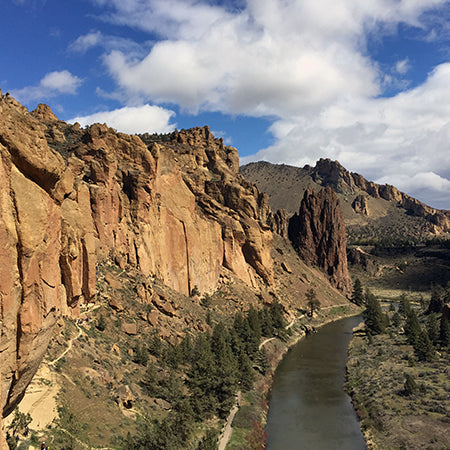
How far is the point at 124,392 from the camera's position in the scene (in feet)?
102

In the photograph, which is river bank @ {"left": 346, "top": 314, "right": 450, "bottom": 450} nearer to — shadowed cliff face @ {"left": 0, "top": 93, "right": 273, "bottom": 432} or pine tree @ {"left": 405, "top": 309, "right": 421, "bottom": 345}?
pine tree @ {"left": 405, "top": 309, "right": 421, "bottom": 345}

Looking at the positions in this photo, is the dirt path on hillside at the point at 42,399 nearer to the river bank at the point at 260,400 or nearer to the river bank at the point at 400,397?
the river bank at the point at 260,400

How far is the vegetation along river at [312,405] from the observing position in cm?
3853

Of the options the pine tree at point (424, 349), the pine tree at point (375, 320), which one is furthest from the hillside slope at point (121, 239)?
the pine tree at point (424, 349)

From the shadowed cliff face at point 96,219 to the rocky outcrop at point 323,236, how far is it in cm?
1861

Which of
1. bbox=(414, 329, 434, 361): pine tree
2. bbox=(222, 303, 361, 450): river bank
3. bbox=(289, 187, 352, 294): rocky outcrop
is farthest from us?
bbox=(289, 187, 352, 294): rocky outcrop

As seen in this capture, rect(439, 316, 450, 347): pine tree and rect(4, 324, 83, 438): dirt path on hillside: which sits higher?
rect(4, 324, 83, 438): dirt path on hillside

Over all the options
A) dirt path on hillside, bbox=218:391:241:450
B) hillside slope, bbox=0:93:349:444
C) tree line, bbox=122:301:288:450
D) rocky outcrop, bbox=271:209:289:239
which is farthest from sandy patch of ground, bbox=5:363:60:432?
rocky outcrop, bbox=271:209:289:239

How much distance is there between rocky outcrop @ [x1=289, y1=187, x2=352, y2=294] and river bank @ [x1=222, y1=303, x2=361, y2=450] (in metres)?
46.3

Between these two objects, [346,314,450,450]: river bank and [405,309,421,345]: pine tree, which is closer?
[346,314,450,450]: river bank

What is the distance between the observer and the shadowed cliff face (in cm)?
1498

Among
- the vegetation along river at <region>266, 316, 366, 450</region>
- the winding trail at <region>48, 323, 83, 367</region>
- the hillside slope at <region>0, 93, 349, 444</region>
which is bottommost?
the vegetation along river at <region>266, 316, 366, 450</region>

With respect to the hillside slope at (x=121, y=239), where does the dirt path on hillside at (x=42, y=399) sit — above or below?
below

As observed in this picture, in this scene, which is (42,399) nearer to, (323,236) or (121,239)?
(121,239)
